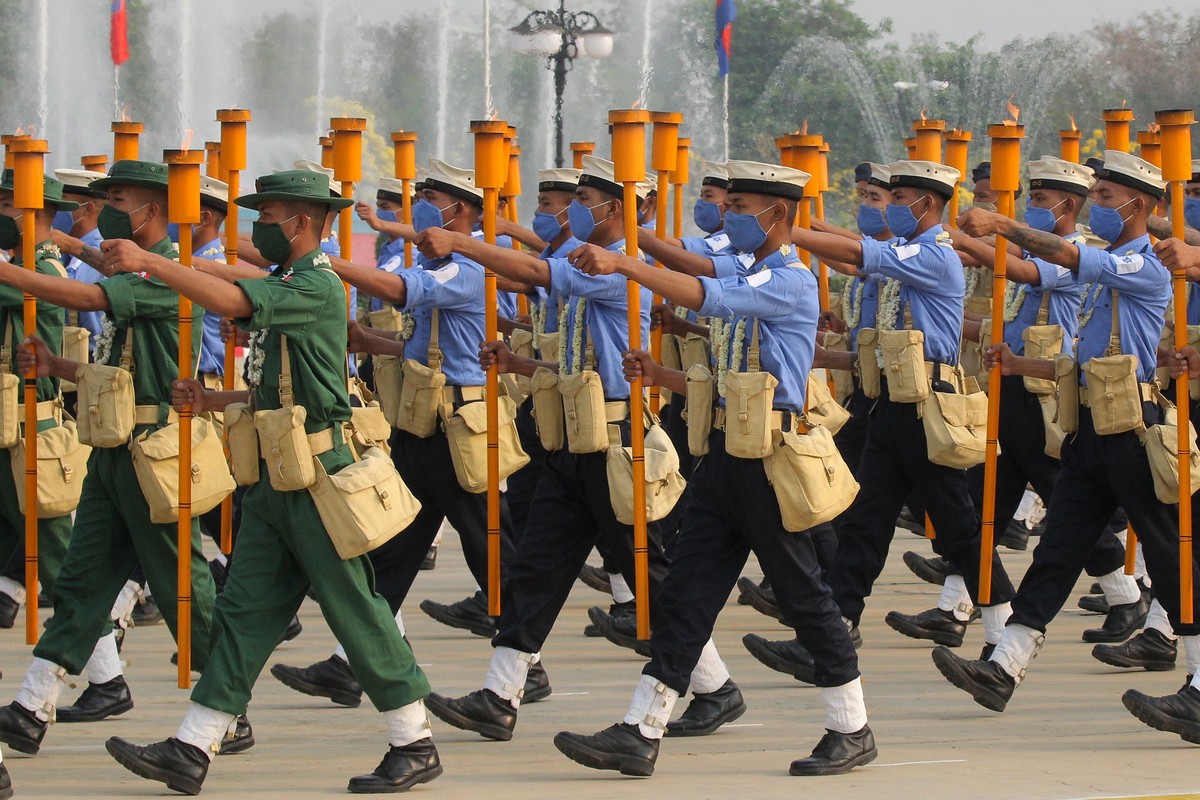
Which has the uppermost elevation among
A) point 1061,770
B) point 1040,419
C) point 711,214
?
point 711,214

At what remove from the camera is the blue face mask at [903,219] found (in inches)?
410

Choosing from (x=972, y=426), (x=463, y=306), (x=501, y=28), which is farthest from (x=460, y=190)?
(x=501, y=28)

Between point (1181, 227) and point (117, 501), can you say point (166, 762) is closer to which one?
point (117, 501)

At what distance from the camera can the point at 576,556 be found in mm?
8805

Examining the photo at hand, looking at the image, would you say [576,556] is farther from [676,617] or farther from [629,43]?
[629,43]

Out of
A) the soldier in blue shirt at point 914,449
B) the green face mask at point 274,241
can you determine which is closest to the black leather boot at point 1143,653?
the soldier in blue shirt at point 914,449

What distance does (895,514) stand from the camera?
10203mm

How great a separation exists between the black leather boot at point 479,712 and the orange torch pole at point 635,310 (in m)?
0.74

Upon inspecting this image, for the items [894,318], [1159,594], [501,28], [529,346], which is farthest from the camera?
[501,28]

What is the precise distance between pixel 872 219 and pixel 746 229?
157 inches

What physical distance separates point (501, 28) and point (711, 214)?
24.7 meters

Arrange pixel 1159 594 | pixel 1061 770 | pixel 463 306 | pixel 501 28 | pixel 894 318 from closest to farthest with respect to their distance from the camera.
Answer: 1. pixel 1061 770
2. pixel 1159 594
3. pixel 463 306
4. pixel 894 318
5. pixel 501 28

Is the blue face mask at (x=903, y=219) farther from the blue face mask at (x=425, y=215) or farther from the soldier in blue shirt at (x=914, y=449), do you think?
the blue face mask at (x=425, y=215)

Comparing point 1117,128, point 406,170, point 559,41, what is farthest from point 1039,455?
point 559,41
